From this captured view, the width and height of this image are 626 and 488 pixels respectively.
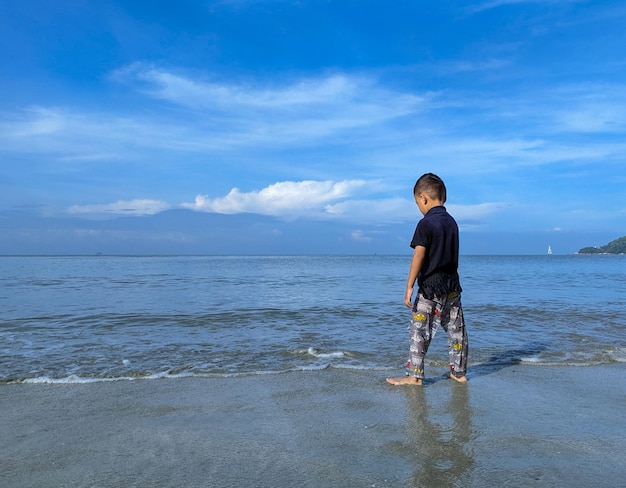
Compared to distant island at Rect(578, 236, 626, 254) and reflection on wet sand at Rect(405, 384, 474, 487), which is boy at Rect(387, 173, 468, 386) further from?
distant island at Rect(578, 236, 626, 254)

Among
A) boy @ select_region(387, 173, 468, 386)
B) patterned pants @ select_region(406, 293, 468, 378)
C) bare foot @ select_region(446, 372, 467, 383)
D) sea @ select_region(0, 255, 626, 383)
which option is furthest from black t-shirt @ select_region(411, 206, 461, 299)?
sea @ select_region(0, 255, 626, 383)

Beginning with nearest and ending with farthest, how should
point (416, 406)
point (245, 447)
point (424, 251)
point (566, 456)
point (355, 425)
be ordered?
1. point (566, 456)
2. point (245, 447)
3. point (355, 425)
4. point (416, 406)
5. point (424, 251)

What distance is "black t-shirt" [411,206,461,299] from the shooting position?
4863 millimetres

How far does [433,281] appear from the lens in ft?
16.2

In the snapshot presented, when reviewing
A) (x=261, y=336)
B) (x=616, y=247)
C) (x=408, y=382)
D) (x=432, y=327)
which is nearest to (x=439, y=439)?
(x=408, y=382)

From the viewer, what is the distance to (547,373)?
5.68 m

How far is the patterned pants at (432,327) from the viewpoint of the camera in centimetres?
501

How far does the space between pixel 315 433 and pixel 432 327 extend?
80.7 inches

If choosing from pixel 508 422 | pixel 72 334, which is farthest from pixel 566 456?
pixel 72 334

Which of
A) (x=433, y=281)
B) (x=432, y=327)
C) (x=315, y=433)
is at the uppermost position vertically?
(x=433, y=281)

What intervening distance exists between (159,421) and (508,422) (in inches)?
113

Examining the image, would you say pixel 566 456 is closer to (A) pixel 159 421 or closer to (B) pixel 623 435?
(B) pixel 623 435

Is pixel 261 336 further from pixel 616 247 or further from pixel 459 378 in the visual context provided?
pixel 616 247

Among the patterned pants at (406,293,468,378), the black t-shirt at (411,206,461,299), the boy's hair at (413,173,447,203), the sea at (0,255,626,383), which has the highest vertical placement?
the boy's hair at (413,173,447,203)
